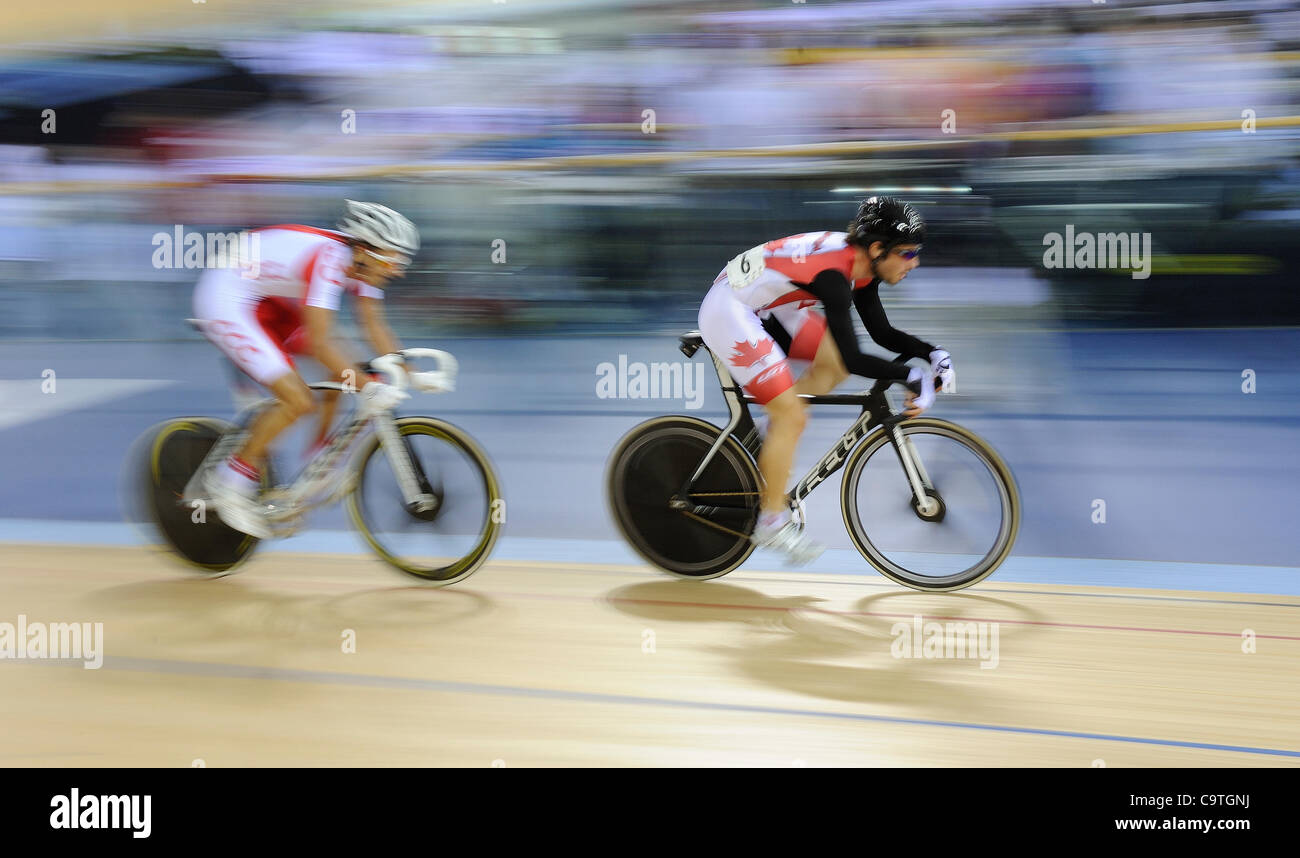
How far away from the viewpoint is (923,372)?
10.3 feet

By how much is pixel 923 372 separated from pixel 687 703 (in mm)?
1255

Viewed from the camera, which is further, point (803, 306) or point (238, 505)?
point (803, 306)

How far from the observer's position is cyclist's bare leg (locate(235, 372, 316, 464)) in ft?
10.3

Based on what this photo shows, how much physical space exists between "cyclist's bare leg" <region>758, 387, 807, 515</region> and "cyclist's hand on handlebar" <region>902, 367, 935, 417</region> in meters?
0.29

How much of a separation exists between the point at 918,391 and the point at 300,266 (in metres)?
1.74

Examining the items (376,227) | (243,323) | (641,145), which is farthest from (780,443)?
(641,145)

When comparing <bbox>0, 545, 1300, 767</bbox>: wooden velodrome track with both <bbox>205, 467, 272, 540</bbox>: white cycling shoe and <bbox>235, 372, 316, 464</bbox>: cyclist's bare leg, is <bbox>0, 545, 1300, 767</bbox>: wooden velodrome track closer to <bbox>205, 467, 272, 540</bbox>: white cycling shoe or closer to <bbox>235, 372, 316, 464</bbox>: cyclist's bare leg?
<bbox>205, 467, 272, 540</bbox>: white cycling shoe

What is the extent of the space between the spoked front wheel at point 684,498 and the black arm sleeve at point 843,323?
1.49 ft

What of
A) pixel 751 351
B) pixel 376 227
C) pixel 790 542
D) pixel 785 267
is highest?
pixel 376 227

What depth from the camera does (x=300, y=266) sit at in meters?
3.14

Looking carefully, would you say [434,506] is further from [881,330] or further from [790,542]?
[881,330]

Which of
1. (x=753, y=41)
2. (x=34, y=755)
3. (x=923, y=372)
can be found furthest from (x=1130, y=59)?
(x=34, y=755)

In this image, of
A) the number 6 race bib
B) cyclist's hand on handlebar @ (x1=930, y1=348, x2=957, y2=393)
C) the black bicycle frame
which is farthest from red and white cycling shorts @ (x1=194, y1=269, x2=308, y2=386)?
cyclist's hand on handlebar @ (x1=930, y1=348, x2=957, y2=393)

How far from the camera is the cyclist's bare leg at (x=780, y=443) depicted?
3.17m
